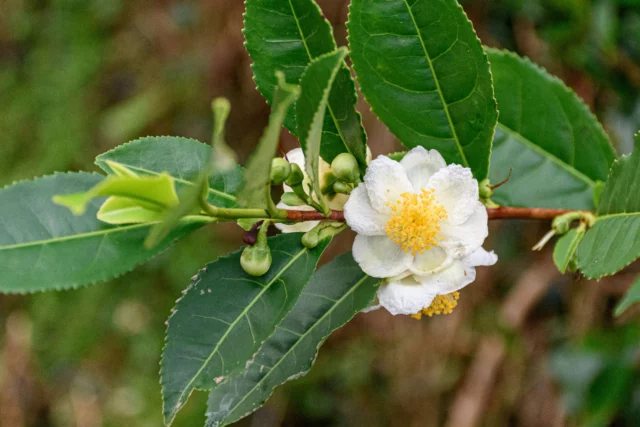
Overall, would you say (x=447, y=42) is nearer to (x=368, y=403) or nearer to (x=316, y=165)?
(x=316, y=165)

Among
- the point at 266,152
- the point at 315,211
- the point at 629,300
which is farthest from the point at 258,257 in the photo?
the point at 629,300

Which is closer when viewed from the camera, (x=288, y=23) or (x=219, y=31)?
(x=288, y=23)

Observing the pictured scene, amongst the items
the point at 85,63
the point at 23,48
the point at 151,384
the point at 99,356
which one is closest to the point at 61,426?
the point at 99,356

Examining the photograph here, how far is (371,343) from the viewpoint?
3010 mm

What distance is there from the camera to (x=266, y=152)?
65cm

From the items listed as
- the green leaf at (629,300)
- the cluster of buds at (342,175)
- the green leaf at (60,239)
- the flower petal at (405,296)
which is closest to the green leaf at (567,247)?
the green leaf at (629,300)

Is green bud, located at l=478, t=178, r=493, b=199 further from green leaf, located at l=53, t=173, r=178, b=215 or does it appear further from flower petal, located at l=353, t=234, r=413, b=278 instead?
green leaf, located at l=53, t=173, r=178, b=215

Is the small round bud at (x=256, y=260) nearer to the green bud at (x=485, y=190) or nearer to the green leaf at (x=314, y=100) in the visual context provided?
the green leaf at (x=314, y=100)

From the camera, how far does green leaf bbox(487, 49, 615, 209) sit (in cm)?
117

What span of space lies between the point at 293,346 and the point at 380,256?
0.65ft

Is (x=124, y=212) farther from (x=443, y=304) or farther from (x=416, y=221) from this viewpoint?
(x=443, y=304)

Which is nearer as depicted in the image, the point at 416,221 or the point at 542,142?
the point at 416,221

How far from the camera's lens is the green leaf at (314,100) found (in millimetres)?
704

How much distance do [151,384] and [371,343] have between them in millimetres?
1386
